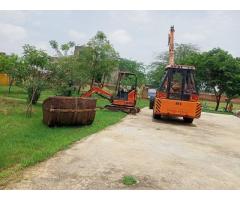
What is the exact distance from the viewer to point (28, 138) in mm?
9688

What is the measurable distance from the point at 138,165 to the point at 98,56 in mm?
32079

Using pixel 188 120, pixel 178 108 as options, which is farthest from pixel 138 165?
pixel 188 120

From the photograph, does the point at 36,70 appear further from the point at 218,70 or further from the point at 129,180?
the point at 218,70

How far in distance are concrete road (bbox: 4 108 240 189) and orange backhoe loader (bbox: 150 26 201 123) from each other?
205 inches

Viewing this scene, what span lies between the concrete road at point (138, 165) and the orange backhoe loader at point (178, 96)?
17.1 feet

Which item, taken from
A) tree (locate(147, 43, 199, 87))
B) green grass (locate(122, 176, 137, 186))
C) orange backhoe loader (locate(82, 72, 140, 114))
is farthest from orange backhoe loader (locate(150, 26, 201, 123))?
tree (locate(147, 43, 199, 87))

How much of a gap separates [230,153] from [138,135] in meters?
2.95

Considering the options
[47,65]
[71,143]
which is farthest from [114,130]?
[47,65]

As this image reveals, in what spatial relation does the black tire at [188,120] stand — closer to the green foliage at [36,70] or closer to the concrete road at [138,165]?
the concrete road at [138,165]

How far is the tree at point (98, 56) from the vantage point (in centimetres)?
3844

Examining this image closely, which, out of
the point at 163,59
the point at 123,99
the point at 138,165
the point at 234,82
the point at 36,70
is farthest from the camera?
the point at 163,59

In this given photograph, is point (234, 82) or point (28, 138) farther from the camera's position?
point (234, 82)

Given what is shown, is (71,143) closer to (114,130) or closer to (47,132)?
(47,132)

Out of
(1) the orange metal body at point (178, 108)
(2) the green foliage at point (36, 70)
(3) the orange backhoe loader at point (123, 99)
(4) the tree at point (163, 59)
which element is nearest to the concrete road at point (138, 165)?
(1) the orange metal body at point (178, 108)
